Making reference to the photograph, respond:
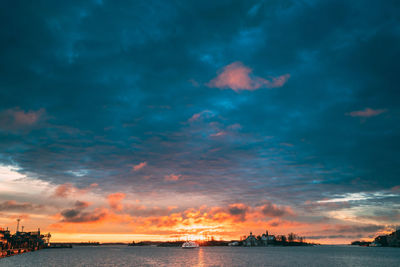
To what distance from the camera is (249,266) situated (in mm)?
135000

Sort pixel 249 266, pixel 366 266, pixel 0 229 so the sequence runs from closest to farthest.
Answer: pixel 249 266 → pixel 366 266 → pixel 0 229

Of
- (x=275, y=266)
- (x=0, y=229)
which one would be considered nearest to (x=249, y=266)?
(x=275, y=266)

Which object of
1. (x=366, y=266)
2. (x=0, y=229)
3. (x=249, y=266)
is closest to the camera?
(x=249, y=266)

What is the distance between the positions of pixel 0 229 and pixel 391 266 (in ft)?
711

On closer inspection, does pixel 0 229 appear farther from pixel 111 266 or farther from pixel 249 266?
pixel 249 266

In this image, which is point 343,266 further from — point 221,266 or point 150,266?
point 150,266

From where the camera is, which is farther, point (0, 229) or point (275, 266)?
point (0, 229)

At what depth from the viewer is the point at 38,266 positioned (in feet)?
457

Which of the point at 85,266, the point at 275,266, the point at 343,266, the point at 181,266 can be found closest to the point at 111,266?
the point at 85,266

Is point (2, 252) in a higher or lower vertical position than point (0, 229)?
lower

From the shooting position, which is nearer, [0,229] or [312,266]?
[312,266]

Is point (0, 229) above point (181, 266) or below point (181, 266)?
above

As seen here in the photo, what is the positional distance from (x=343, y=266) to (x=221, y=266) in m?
57.6

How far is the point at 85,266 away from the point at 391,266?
462ft
